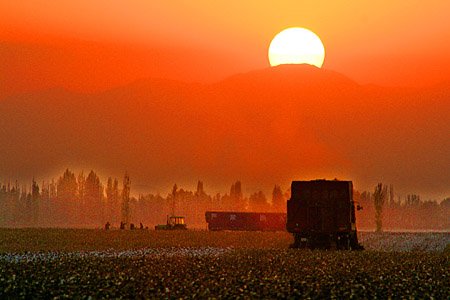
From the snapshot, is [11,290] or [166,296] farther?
[11,290]

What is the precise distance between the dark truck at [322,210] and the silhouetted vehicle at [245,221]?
204 feet

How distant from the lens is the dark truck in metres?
52.7

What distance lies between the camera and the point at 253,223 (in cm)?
11600

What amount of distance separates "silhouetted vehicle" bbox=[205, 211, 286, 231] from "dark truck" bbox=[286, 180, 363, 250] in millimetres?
62029

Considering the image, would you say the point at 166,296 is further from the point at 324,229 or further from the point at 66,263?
the point at 324,229

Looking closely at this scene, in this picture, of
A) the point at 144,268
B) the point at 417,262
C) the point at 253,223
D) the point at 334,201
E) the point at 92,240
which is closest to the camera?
the point at 144,268

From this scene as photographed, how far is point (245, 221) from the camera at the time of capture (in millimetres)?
115875

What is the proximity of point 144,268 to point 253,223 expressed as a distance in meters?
81.4

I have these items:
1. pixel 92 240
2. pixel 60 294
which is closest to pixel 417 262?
pixel 60 294

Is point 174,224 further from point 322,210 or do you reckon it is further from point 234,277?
point 234,277

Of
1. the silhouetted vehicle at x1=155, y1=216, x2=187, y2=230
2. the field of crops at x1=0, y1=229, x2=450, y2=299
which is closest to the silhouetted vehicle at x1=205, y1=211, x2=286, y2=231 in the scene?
the silhouetted vehicle at x1=155, y1=216, x2=187, y2=230

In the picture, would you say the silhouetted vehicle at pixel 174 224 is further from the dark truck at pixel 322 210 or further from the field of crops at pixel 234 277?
the field of crops at pixel 234 277

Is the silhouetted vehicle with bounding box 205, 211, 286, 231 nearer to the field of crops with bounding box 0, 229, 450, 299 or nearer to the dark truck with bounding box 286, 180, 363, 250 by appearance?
the dark truck with bounding box 286, 180, 363, 250

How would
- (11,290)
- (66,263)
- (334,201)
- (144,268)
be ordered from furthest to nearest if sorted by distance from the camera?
(334,201)
(66,263)
(144,268)
(11,290)
